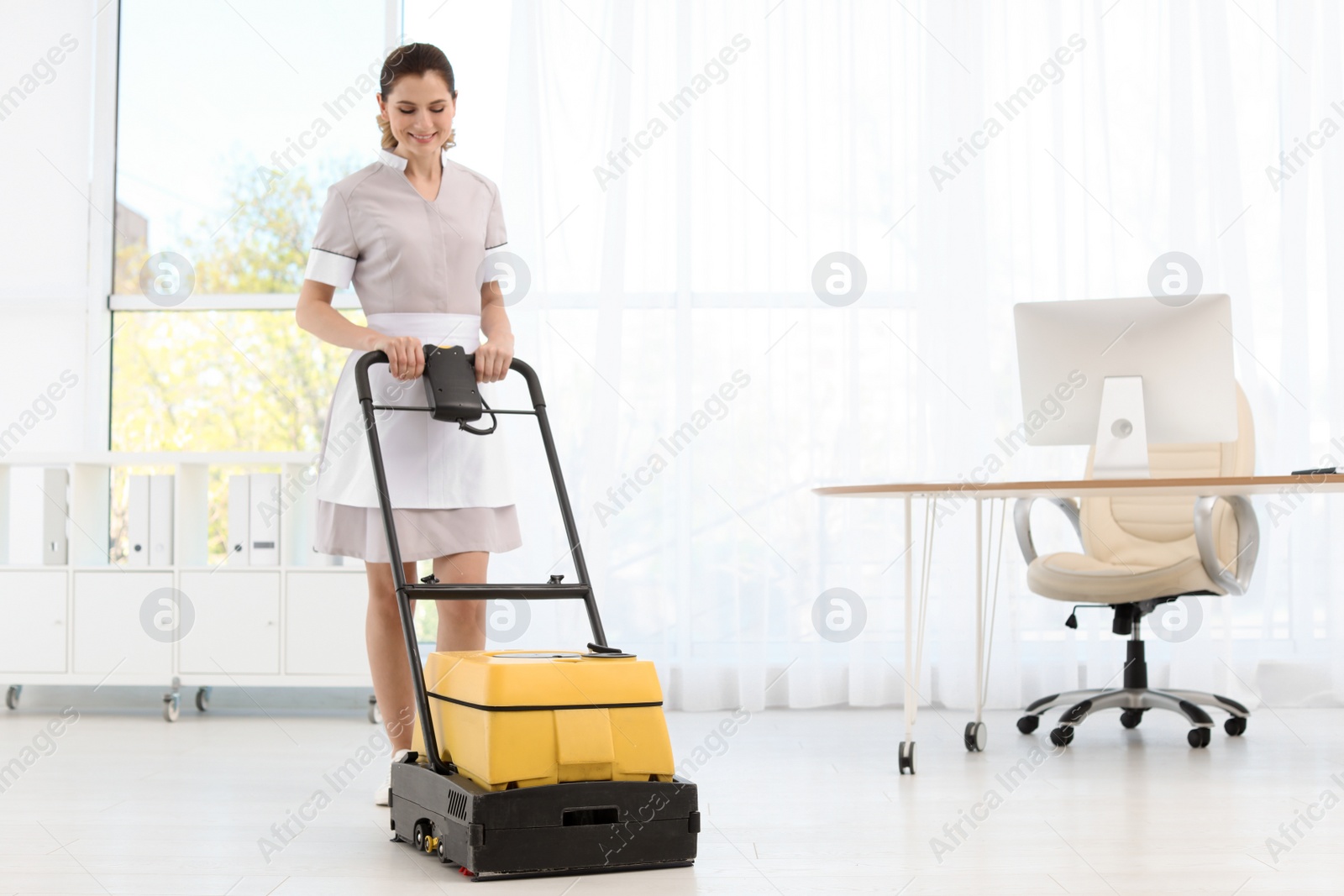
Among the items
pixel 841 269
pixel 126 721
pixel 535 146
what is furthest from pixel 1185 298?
pixel 126 721

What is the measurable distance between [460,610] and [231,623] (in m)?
1.68

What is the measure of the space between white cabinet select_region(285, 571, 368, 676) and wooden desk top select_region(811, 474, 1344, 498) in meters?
1.59

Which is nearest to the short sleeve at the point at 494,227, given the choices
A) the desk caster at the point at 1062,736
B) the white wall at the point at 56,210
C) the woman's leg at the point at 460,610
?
the woman's leg at the point at 460,610

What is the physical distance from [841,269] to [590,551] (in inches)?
48.1

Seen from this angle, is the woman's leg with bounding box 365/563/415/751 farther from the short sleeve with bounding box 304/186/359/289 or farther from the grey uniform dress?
the short sleeve with bounding box 304/186/359/289

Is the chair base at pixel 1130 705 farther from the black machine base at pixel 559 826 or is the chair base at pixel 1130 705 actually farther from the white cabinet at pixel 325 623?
the white cabinet at pixel 325 623

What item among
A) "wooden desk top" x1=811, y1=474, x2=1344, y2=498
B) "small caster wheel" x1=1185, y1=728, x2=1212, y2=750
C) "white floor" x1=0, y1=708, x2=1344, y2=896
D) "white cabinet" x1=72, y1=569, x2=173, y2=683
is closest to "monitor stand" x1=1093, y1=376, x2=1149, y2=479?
"wooden desk top" x1=811, y1=474, x2=1344, y2=498

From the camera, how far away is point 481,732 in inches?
64.5

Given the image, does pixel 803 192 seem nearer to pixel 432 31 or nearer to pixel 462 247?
pixel 432 31

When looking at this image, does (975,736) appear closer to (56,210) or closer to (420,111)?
(420,111)

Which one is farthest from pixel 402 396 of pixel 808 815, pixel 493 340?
pixel 808 815

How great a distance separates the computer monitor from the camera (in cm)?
262

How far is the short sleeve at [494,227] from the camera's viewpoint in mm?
2287

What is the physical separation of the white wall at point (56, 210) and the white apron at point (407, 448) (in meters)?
2.59
